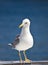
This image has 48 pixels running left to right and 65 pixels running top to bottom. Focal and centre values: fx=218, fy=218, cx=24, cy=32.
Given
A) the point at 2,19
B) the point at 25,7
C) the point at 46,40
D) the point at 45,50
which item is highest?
the point at 25,7

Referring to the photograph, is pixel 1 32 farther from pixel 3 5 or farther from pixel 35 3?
pixel 35 3

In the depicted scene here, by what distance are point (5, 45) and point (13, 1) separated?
84cm

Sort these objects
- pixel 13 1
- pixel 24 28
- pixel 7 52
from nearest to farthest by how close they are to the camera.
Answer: pixel 24 28 < pixel 7 52 < pixel 13 1

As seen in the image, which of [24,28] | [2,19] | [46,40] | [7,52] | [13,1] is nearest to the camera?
[24,28]

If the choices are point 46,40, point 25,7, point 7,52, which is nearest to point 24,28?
point 7,52

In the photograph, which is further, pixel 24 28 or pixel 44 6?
pixel 44 6

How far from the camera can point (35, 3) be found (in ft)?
9.26

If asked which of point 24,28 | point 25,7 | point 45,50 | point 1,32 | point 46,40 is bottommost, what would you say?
point 24,28

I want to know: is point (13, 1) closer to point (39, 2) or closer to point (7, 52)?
point (39, 2)

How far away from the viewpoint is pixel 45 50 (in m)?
2.10

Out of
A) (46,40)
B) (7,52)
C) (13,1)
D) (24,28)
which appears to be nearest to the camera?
(24,28)

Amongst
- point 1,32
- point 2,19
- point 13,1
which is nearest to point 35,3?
point 13,1

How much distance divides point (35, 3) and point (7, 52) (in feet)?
3.26

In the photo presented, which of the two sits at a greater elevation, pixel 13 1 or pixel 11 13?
pixel 13 1
